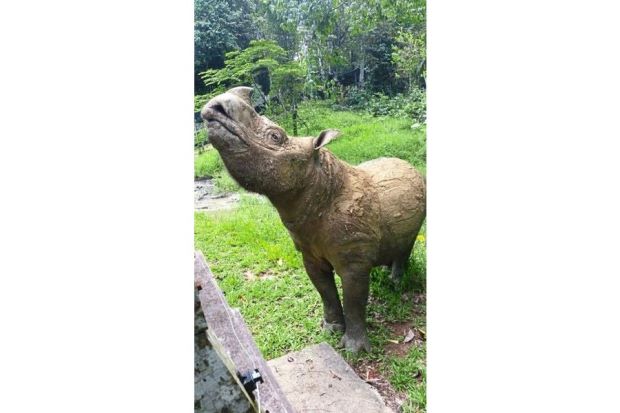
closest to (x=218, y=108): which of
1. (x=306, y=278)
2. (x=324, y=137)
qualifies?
(x=324, y=137)

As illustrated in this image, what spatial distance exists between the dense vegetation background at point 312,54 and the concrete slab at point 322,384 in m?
1.44

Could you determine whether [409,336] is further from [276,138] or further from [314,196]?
[276,138]

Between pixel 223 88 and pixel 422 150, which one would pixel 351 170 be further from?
pixel 223 88

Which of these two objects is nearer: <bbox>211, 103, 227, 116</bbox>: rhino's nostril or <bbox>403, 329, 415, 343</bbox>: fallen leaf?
<bbox>211, 103, 227, 116</bbox>: rhino's nostril

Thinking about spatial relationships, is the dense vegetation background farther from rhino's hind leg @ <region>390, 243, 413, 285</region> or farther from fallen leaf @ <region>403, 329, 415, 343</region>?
fallen leaf @ <region>403, 329, 415, 343</region>

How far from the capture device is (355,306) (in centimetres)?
262

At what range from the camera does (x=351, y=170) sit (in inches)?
98.8

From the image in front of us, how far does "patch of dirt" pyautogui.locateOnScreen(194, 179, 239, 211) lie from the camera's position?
8.50 ft

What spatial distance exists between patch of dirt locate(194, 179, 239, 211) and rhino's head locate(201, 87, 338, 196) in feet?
2.13

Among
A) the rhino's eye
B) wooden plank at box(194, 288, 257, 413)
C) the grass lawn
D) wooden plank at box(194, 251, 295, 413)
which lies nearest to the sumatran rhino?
the rhino's eye

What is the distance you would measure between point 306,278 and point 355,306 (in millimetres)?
583

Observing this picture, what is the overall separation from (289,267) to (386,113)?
133 centimetres

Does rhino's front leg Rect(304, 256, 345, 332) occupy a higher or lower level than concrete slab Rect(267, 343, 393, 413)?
higher
